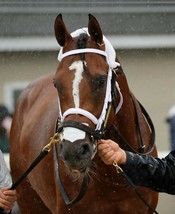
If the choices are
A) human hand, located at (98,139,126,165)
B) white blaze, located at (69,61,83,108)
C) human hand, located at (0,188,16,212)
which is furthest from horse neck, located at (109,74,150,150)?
human hand, located at (98,139,126,165)

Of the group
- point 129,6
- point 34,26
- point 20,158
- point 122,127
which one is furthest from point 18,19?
point 122,127

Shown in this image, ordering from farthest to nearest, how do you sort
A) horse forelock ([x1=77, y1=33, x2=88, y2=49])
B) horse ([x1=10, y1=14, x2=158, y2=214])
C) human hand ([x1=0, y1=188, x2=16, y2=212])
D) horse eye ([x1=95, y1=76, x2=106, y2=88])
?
human hand ([x1=0, y1=188, x2=16, y2=212]) < horse forelock ([x1=77, y1=33, x2=88, y2=49]) < horse eye ([x1=95, y1=76, x2=106, y2=88]) < horse ([x1=10, y1=14, x2=158, y2=214])

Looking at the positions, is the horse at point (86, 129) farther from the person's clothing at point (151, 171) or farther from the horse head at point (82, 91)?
the person's clothing at point (151, 171)

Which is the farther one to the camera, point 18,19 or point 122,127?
point 18,19

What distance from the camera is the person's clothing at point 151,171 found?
4.83 metres

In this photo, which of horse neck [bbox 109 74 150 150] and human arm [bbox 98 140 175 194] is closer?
human arm [bbox 98 140 175 194]

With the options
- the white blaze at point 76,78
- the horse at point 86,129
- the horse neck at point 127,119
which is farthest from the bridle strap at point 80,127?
the horse neck at point 127,119

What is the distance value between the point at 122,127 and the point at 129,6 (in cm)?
926

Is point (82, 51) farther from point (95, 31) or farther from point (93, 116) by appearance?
point (93, 116)

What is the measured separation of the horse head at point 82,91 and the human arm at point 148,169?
0.13 m

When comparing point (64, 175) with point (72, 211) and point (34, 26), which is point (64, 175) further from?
point (34, 26)

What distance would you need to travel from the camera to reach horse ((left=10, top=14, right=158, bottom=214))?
5000mm

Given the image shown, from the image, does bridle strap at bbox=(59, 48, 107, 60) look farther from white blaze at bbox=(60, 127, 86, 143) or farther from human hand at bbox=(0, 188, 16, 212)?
human hand at bbox=(0, 188, 16, 212)

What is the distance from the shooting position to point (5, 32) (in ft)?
48.9
